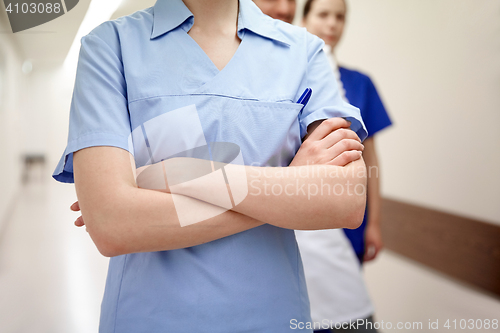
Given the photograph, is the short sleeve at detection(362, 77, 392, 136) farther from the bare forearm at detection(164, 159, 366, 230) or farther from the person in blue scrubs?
the bare forearm at detection(164, 159, 366, 230)

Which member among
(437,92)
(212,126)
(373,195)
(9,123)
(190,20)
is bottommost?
(373,195)

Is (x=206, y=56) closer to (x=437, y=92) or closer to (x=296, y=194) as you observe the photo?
(x=296, y=194)

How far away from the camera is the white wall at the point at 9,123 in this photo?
89 cm

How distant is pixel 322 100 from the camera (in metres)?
0.68

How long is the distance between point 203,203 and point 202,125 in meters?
0.12

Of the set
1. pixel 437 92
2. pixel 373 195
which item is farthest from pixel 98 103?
pixel 437 92

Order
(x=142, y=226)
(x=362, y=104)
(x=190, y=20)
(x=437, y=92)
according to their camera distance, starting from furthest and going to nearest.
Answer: (x=437, y=92)
(x=362, y=104)
(x=190, y=20)
(x=142, y=226)

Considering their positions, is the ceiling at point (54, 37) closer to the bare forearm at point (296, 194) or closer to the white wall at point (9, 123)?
the white wall at point (9, 123)

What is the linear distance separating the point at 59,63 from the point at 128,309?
0.61 m

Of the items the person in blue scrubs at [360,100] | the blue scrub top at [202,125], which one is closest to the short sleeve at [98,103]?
the blue scrub top at [202,125]

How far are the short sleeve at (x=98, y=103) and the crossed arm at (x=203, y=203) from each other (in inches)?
0.8

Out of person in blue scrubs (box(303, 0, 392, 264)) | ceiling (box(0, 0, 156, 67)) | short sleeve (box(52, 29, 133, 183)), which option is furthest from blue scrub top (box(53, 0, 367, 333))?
person in blue scrubs (box(303, 0, 392, 264))

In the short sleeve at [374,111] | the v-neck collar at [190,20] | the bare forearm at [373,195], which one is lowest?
the bare forearm at [373,195]

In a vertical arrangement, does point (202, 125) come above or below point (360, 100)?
above
